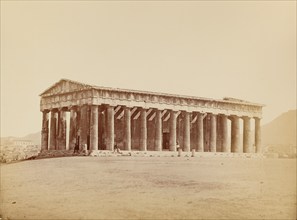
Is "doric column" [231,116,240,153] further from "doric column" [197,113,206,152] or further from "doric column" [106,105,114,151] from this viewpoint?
"doric column" [106,105,114,151]

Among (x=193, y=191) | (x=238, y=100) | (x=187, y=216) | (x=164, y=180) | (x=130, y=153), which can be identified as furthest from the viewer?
(x=238, y=100)

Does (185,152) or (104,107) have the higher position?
(104,107)

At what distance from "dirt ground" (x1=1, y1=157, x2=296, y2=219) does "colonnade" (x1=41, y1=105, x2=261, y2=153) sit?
1483cm

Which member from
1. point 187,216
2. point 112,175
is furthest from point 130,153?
point 187,216

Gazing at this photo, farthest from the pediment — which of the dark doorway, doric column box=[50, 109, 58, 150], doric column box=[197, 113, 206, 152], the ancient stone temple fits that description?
doric column box=[197, 113, 206, 152]

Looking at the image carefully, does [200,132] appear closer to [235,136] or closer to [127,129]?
[235,136]

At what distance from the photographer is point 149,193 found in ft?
68.8

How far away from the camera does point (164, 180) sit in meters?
24.0

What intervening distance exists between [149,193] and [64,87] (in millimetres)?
27069

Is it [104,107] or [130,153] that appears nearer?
[130,153]

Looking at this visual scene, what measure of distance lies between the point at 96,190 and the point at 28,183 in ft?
15.5

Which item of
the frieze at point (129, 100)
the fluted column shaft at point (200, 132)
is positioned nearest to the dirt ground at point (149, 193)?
the frieze at point (129, 100)

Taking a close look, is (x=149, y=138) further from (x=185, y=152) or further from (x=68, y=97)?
(x=68, y=97)

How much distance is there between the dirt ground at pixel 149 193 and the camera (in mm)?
18438
